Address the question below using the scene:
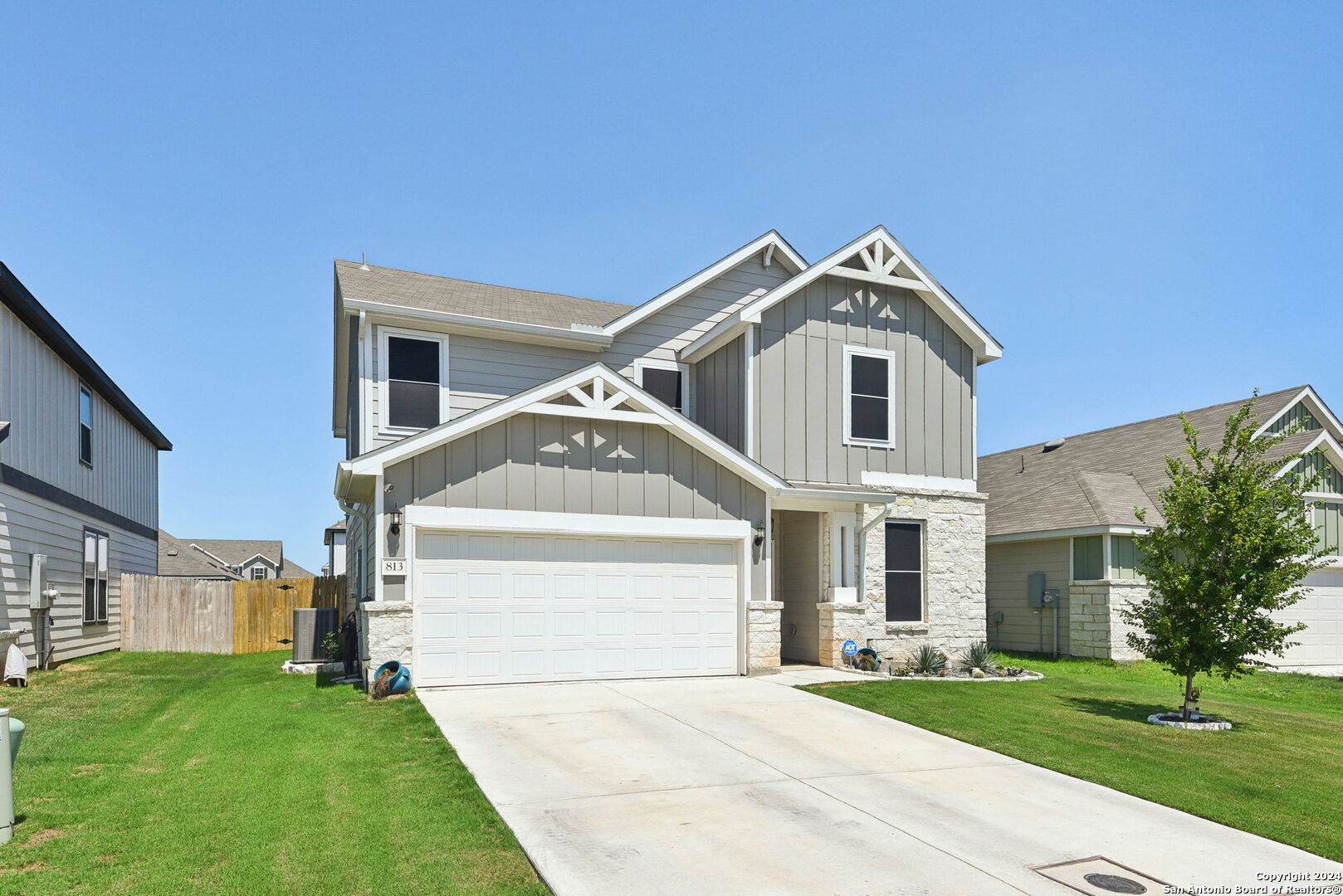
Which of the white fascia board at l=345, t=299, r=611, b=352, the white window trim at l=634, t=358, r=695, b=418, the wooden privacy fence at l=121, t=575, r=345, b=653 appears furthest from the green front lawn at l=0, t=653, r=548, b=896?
the wooden privacy fence at l=121, t=575, r=345, b=653

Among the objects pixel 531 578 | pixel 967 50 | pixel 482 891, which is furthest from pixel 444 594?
pixel 967 50

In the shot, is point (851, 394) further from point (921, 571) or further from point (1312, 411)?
point (1312, 411)

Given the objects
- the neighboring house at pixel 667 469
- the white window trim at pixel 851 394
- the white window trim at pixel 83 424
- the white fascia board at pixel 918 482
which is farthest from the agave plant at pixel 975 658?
the white window trim at pixel 83 424

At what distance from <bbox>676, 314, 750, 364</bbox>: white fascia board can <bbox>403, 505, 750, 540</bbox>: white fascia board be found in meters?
3.52

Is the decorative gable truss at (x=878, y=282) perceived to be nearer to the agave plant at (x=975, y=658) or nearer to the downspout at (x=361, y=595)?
the agave plant at (x=975, y=658)

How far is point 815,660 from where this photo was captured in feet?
51.6

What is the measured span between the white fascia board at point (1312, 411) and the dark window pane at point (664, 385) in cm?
1411

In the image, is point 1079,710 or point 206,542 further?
point 206,542

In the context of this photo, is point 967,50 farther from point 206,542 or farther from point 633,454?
point 206,542

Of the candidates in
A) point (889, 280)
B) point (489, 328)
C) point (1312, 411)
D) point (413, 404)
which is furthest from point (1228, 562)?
point (1312, 411)

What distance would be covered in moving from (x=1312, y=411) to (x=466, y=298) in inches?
784

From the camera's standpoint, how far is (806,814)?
6.87 metres

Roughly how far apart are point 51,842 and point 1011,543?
1945 centimetres

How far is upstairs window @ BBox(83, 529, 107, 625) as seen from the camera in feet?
63.9
